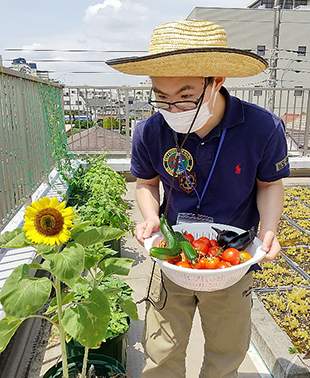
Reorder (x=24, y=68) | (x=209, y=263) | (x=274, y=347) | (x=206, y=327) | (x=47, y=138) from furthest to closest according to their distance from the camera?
(x=47, y=138)
(x=24, y=68)
(x=274, y=347)
(x=206, y=327)
(x=209, y=263)

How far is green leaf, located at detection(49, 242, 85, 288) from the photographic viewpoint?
1.33 metres

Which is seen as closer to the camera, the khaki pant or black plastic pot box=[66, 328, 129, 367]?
the khaki pant

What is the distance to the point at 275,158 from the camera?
1.74 metres

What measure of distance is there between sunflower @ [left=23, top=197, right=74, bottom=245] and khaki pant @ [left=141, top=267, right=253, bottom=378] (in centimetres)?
67

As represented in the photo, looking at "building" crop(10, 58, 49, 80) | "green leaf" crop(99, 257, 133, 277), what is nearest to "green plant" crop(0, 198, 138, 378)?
"green leaf" crop(99, 257, 133, 277)

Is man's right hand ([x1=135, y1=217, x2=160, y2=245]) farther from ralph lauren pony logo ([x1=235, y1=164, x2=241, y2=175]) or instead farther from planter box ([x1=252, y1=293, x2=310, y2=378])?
planter box ([x1=252, y1=293, x2=310, y2=378])

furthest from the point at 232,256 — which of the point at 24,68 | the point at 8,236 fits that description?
the point at 24,68

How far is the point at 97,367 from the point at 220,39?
5.72ft

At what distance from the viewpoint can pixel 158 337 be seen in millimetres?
1864

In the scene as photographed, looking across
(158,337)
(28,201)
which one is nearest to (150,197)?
(158,337)

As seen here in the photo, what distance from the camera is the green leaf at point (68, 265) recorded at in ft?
4.36

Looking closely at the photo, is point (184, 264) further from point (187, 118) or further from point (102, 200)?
point (102, 200)

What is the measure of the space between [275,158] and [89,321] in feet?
3.56

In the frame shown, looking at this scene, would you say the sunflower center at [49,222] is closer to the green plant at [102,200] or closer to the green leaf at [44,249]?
the green leaf at [44,249]
